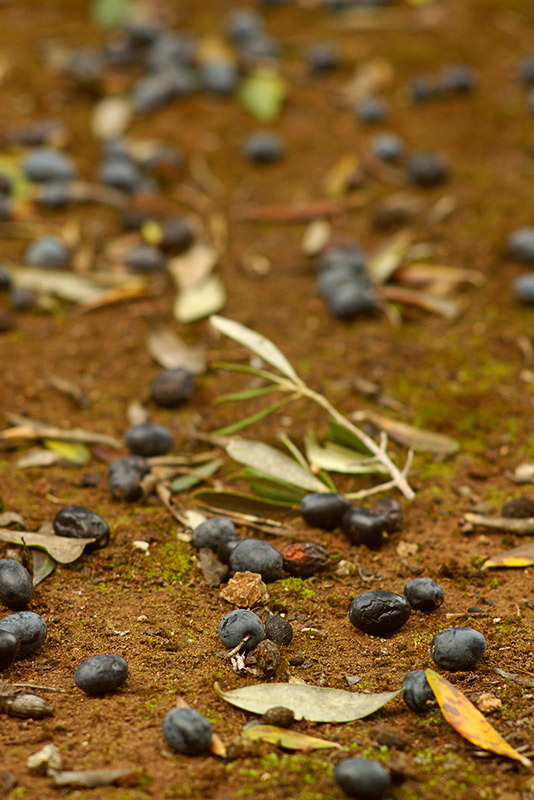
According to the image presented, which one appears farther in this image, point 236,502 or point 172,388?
point 172,388

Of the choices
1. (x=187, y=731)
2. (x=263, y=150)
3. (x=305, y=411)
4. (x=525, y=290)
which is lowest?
(x=305, y=411)

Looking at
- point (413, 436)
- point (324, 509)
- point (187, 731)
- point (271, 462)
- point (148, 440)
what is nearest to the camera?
point (187, 731)

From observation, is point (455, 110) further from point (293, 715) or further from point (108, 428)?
point (293, 715)

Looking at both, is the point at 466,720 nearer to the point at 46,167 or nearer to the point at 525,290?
the point at 525,290

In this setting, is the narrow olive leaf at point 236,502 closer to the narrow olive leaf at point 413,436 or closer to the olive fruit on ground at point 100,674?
the narrow olive leaf at point 413,436

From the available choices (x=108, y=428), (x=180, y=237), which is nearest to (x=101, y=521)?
(x=108, y=428)

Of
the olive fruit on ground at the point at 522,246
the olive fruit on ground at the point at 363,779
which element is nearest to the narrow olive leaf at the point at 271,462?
the olive fruit on ground at the point at 363,779

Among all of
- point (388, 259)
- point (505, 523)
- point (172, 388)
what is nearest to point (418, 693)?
point (505, 523)
